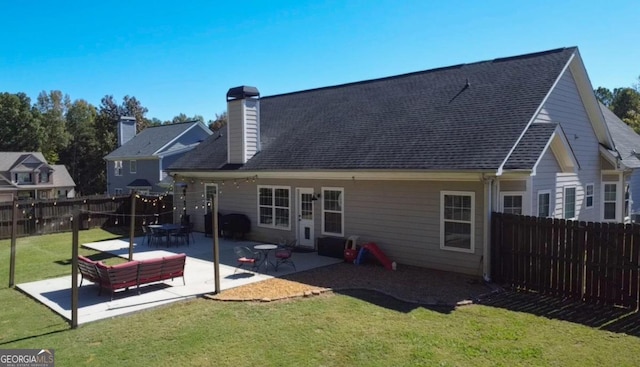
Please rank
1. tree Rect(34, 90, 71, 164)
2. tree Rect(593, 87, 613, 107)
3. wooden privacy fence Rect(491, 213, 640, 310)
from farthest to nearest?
tree Rect(593, 87, 613, 107)
tree Rect(34, 90, 71, 164)
wooden privacy fence Rect(491, 213, 640, 310)

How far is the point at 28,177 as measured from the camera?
44094 mm

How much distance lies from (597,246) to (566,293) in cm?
117

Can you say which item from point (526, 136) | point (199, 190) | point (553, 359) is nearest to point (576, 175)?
point (526, 136)

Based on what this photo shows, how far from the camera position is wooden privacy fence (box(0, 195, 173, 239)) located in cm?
1936

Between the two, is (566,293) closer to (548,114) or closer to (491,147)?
(491,147)

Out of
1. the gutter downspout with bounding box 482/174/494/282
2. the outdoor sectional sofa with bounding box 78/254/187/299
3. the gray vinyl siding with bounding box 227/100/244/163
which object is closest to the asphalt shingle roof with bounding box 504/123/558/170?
the gutter downspout with bounding box 482/174/494/282

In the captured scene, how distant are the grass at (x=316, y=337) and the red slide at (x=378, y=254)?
304 centimetres

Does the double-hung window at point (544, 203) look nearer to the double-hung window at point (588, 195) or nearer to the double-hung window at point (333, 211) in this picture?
the double-hung window at point (588, 195)

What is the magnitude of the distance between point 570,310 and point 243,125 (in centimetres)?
1272

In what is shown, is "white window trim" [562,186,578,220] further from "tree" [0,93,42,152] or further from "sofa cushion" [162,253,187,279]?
"tree" [0,93,42,152]

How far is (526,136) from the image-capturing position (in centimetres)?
1103

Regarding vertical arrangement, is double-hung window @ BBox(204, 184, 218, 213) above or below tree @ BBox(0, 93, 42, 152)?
below

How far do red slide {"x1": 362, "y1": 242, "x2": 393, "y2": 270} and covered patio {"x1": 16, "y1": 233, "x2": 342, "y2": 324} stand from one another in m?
1.16

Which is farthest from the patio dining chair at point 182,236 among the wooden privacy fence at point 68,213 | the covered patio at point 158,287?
the covered patio at point 158,287
